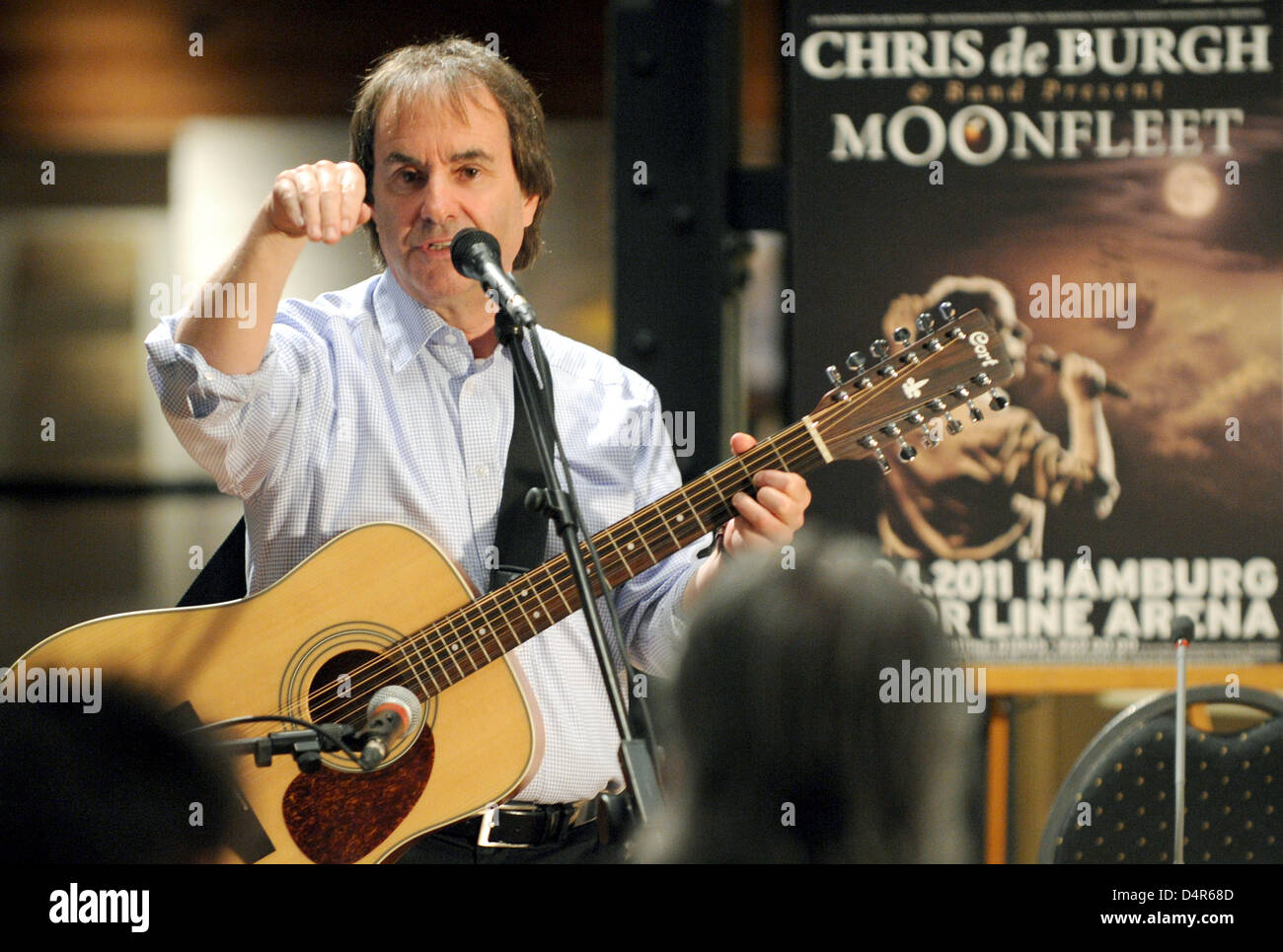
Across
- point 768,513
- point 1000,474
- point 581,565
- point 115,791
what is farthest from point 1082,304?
point 115,791

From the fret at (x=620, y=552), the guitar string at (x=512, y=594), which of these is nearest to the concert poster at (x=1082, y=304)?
the guitar string at (x=512, y=594)

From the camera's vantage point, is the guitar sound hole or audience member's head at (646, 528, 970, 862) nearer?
audience member's head at (646, 528, 970, 862)

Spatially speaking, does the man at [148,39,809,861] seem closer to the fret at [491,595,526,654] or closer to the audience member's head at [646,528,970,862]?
the fret at [491,595,526,654]

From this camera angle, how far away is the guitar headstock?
2.31 meters

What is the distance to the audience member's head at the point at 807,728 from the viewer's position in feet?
4.23

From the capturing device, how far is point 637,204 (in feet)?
9.46

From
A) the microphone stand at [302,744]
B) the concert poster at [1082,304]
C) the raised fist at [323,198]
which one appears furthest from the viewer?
the concert poster at [1082,304]

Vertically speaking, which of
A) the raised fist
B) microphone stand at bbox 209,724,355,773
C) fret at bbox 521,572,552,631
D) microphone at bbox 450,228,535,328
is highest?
the raised fist

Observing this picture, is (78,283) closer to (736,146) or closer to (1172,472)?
(736,146)

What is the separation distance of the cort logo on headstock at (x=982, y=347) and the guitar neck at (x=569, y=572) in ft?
1.00

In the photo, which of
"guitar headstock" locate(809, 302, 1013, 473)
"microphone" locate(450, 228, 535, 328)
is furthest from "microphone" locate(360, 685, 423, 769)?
"guitar headstock" locate(809, 302, 1013, 473)

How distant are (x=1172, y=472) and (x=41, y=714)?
2.25m

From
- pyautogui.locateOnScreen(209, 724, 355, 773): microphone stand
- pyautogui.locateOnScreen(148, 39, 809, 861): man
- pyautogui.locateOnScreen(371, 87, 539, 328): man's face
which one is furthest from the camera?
pyautogui.locateOnScreen(371, 87, 539, 328): man's face

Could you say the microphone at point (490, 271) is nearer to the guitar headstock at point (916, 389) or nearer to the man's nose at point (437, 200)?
the man's nose at point (437, 200)
